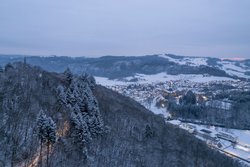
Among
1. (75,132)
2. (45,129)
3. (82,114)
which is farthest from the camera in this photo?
(82,114)

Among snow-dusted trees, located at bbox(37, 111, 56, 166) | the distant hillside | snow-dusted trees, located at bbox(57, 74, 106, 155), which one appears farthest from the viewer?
snow-dusted trees, located at bbox(57, 74, 106, 155)

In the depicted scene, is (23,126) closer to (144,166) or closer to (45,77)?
(144,166)

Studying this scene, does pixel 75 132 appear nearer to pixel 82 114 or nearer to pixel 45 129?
pixel 82 114

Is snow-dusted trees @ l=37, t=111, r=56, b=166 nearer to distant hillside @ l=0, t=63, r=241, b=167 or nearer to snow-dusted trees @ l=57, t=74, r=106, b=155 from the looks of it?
distant hillside @ l=0, t=63, r=241, b=167

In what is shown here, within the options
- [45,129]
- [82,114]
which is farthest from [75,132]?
[45,129]

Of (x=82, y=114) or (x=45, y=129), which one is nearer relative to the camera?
(x=45, y=129)

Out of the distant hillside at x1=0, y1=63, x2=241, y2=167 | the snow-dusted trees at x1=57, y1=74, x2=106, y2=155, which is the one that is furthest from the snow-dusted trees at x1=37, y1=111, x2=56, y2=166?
the snow-dusted trees at x1=57, y1=74, x2=106, y2=155

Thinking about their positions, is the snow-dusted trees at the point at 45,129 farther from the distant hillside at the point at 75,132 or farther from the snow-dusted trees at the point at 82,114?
the snow-dusted trees at the point at 82,114

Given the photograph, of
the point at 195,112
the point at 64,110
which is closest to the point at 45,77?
the point at 64,110
